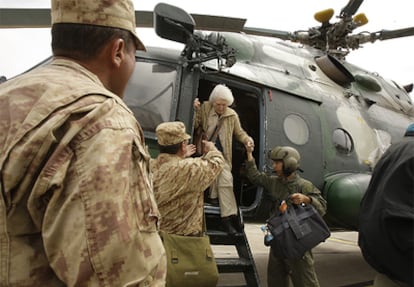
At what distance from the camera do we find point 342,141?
17.2ft

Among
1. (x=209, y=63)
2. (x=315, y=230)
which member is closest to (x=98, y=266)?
(x=315, y=230)

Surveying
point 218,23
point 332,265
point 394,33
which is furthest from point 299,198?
point 394,33

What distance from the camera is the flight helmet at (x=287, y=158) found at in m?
3.99

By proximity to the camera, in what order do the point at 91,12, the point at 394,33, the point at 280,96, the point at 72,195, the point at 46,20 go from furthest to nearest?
1. the point at 394,33
2. the point at 280,96
3. the point at 46,20
4. the point at 91,12
5. the point at 72,195

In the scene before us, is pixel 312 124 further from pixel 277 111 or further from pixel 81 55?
pixel 81 55

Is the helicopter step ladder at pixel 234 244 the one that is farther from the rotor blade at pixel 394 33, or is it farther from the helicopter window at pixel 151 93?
the rotor blade at pixel 394 33

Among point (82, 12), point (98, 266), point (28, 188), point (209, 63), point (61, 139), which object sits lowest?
point (209, 63)

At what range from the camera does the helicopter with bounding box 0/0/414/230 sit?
407 cm

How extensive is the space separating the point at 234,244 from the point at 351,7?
4.61 m

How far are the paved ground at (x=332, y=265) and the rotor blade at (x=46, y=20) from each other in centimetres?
249

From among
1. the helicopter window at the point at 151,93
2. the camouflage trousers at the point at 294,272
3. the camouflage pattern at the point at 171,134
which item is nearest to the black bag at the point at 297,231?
the camouflage trousers at the point at 294,272

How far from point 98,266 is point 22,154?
33cm

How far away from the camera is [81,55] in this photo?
120 cm

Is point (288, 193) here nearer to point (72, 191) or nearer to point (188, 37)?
point (188, 37)
